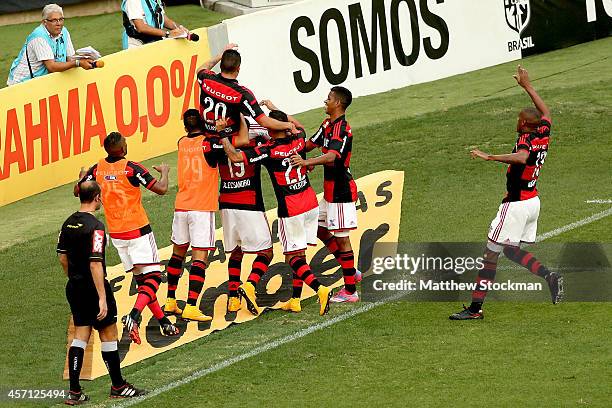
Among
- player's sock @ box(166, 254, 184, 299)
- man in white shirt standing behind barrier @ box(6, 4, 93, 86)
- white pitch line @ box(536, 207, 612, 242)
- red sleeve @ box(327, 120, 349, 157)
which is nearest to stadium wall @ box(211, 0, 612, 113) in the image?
man in white shirt standing behind barrier @ box(6, 4, 93, 86)

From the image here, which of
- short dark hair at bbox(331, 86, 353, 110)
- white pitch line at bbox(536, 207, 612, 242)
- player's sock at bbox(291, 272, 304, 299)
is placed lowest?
white pitch line at bbox(536, 207, 612, 242)

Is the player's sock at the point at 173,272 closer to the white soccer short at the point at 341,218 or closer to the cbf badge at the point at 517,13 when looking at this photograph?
the white soccer short at the point at 341,218

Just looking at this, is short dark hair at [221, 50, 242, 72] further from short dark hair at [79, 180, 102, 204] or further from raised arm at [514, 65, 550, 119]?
raised arm at [514, 65, 550, 119]

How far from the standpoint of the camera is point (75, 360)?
9.52m

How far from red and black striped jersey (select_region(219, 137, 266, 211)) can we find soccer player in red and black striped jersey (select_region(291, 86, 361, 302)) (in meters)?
0.63

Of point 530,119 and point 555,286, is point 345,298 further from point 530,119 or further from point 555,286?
point 530,119

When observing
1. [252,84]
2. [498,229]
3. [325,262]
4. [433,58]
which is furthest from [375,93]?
[498,229]

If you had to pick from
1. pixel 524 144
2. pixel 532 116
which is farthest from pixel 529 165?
pixel 532 116

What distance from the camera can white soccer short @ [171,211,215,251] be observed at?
11.4 meters

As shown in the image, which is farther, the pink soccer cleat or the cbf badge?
the cbf badge

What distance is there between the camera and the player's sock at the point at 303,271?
11.3 m

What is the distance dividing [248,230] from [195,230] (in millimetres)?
Result: 488

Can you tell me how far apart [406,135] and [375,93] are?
2706mm

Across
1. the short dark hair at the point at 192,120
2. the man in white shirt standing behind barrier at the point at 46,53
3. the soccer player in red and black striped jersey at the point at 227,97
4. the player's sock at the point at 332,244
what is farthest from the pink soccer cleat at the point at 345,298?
the man in white shirt standing behind barrier at the point at 46,53
